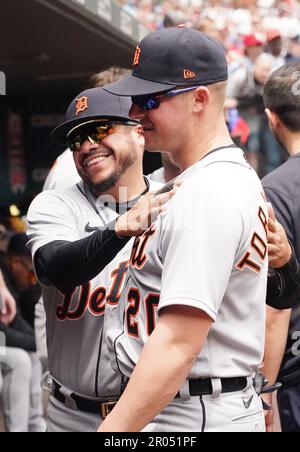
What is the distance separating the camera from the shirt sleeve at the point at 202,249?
1798mm

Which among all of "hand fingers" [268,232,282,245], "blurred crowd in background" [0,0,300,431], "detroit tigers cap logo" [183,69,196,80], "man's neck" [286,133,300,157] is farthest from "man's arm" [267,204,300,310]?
"blurred crowd in background" [0,0,300,431]

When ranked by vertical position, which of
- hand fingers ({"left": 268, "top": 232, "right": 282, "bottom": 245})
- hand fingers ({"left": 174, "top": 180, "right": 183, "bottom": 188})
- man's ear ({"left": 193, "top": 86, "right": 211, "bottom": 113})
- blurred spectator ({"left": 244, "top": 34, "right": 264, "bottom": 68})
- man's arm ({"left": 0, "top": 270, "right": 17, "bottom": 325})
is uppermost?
man's ear ({"left": 193, "top": 86, "right": 211, "bottom": 113})

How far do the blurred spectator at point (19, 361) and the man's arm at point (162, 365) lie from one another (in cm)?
309

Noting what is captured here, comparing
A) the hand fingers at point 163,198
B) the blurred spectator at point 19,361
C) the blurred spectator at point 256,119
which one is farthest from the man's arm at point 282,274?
the blurred spectator at point 256,119

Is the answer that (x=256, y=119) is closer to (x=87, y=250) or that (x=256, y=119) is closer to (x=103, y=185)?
(x=103, y=185)

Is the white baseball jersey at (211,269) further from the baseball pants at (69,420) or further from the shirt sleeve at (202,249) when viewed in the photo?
the baseball pants at (69,420)

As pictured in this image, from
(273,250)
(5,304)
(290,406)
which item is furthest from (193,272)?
(5,304)

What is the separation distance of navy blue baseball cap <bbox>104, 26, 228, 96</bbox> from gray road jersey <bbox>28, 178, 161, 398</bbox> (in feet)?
2.32

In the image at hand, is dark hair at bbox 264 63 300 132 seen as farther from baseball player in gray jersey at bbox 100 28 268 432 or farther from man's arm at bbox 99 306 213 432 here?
man's arm at bbox 99 306 213 432

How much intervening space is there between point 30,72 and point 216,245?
14.8 ft

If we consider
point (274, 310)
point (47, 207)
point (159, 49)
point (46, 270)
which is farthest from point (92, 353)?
point (159, 49)

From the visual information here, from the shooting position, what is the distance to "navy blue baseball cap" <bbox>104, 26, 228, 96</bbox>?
200 cm

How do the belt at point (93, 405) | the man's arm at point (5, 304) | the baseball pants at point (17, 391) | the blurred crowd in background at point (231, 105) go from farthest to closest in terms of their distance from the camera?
the blurred crowd in background at point (231, 105)
the baseball pants at point (17, 391)
the man's arm at point (5, 304)
the belt at point (93, 405)

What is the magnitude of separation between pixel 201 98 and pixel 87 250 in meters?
0.61
